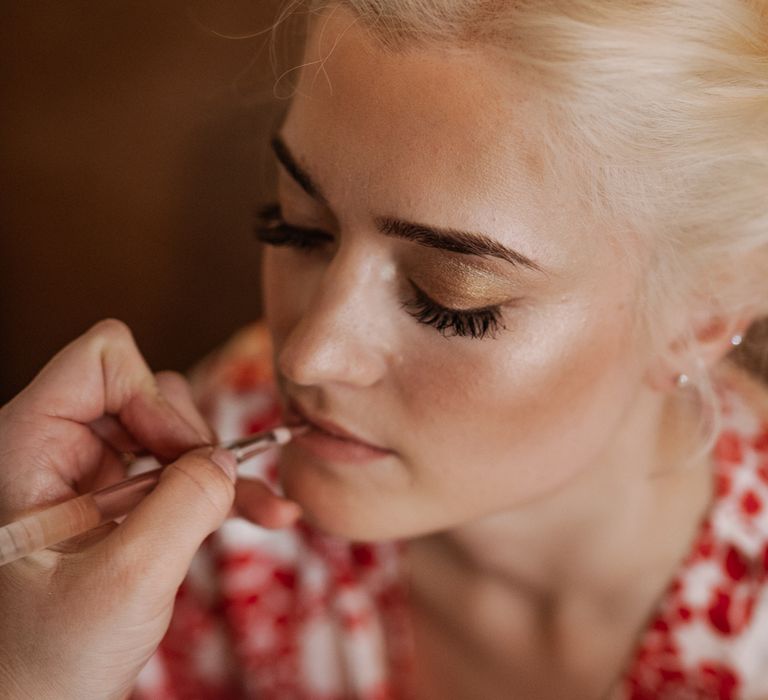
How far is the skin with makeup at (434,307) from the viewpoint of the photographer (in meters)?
0.70

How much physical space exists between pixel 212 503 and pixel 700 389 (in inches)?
20.2

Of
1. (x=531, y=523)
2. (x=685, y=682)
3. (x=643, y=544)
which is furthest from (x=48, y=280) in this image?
(x=685, y=682)

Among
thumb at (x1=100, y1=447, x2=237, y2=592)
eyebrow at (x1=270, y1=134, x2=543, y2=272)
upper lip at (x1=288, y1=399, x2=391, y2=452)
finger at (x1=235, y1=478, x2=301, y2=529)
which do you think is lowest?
finger at (x1=235, y1=478, x2=301, y2=529)

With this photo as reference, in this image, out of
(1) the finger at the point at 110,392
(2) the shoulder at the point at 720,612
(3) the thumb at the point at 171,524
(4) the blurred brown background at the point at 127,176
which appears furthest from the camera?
(4) the blurred brown background at the point at 127,176

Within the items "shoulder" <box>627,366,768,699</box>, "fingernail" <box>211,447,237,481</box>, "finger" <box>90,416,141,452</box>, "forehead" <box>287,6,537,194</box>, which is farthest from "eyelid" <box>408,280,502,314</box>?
"shoulder" <box>627,366,768,699</box>

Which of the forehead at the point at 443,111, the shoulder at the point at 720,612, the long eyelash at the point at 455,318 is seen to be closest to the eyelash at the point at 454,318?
the long eyelash at the point at 455,318

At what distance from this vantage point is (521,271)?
731 mm

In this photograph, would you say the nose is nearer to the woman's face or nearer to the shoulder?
the woman's face

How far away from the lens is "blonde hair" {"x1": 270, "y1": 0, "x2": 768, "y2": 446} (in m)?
0.70

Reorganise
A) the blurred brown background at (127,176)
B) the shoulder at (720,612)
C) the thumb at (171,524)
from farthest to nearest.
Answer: the blurred brown background at (127,176) → the shoulder at (720,612) → the thumb at (171,524)

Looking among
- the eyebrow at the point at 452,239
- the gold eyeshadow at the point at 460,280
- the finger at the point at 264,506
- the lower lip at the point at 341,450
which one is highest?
the eyebrow at the point at 452,239

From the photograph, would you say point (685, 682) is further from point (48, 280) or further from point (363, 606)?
point (48, 280)

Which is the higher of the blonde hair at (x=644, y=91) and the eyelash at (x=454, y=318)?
the blonde hair at (x=644, y=91)

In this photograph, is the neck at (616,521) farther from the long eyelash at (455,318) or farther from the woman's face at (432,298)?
the long eyelash at (455,318)
